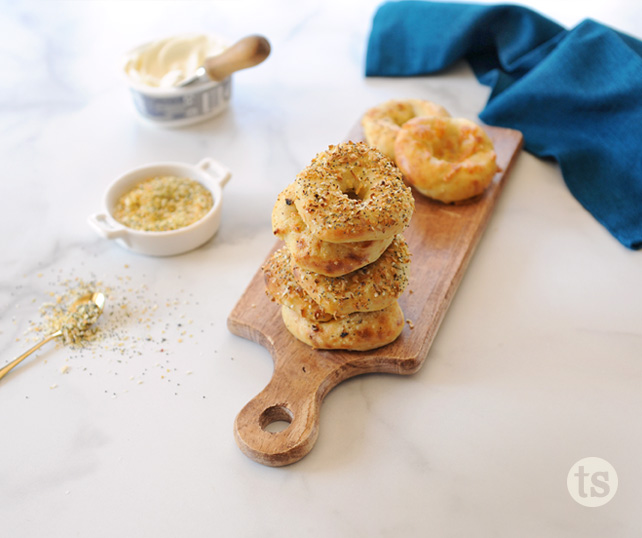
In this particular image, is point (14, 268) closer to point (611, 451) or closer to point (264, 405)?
point (264, 405)

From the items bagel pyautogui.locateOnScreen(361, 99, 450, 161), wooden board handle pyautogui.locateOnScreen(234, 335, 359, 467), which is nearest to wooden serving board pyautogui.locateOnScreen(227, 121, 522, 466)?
wooden board handle pyautogui.locateOnScreen(234, 335, 359, 467)

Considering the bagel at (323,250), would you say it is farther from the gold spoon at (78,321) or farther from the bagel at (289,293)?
the gold spoon at (78,321)

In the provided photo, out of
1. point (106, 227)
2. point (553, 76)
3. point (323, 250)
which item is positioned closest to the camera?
point (323, 250)

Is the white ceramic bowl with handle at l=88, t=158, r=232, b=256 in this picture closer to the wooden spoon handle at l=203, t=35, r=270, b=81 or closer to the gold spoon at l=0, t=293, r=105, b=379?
the gold spoon at l=0, t=293, r=105, b=379

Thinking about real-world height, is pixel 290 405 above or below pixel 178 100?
below

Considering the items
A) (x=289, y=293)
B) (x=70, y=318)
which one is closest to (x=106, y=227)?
(x=70, y=318)

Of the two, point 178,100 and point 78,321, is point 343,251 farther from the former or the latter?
point 178,100
